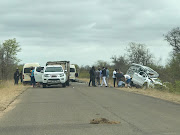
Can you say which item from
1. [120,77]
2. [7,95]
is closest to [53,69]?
[120,77]

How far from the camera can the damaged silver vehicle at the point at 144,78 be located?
2441 cm

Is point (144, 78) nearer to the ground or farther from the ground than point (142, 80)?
farther from the ground

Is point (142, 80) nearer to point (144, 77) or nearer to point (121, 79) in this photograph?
point (144, 77)

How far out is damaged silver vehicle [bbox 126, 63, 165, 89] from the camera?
80.1 ft

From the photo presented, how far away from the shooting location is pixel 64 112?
11.7 m

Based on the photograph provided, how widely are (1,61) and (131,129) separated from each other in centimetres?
2821

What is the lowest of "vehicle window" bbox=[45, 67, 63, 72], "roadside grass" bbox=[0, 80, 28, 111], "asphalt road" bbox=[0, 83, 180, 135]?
"asphalt road" bbox=[0, 83, 180, 135]

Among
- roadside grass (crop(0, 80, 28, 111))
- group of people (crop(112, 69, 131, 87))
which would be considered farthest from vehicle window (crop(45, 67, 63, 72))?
group of people (crop(112, 69, 131, 87))

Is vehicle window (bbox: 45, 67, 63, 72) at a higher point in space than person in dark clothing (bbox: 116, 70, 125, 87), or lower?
higher

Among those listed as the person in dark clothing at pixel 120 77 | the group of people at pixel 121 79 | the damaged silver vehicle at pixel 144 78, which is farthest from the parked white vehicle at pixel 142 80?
the person in dark clothing at pixel 120 77

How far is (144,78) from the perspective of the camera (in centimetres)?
2528

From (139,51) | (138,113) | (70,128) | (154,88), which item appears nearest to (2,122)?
(70,128)

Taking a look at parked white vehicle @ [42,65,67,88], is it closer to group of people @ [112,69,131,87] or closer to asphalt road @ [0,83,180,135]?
group of people @ [112,69,131,87]

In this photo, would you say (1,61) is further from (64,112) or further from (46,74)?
(64,112)
